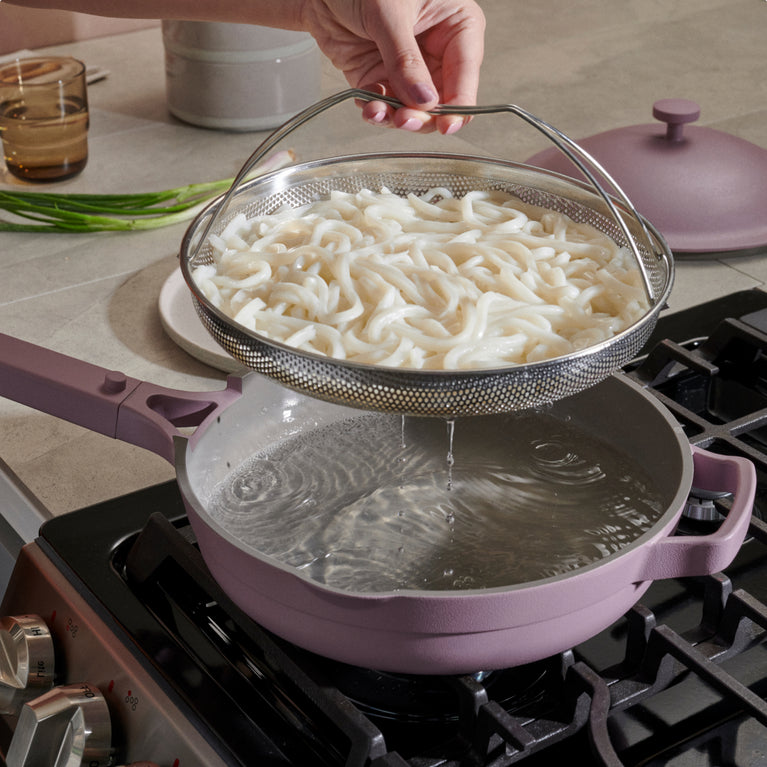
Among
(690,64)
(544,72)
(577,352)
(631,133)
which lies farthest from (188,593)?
(690,64)

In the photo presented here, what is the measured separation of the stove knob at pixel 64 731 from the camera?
66cm

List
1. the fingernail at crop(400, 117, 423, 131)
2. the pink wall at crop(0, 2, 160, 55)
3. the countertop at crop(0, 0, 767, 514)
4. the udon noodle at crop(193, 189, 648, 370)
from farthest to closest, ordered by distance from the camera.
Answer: the pink wall at crop(0, 2, 160, 55)
the countertop at crop(0, 0, 767, 514)
the fingernail at crop(400, 117, 423, 131)
the udon noodle at crop(193, 189, 648, 370)

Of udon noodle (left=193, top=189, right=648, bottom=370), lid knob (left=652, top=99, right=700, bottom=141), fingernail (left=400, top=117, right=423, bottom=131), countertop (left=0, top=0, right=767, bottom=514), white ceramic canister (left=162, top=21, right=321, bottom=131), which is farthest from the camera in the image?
white ceramic canister (left=162, top=21, right=321, bottom=131)

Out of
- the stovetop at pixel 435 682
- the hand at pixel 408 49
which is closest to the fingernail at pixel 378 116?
the hand at pixel 408 49

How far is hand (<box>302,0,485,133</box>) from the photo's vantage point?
0.88 meters

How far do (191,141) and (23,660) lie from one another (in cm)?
105

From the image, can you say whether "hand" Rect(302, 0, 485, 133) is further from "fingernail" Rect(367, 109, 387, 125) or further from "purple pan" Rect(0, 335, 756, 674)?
"purple pan" Rect(0, 335, 756, 674)

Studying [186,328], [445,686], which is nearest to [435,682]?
[445,686]

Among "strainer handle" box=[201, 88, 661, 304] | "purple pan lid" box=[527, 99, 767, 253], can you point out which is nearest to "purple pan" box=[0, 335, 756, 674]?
"strainer handle" box=[201, 88, 661, 304]

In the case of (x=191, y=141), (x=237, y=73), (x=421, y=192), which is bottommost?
(x=191, y=141)

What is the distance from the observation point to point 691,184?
130 centimetres

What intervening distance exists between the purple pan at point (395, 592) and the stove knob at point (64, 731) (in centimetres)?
12

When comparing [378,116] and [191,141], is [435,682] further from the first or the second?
[191,141]

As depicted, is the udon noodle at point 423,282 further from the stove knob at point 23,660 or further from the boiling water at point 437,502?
the stove knob at point 23,660
